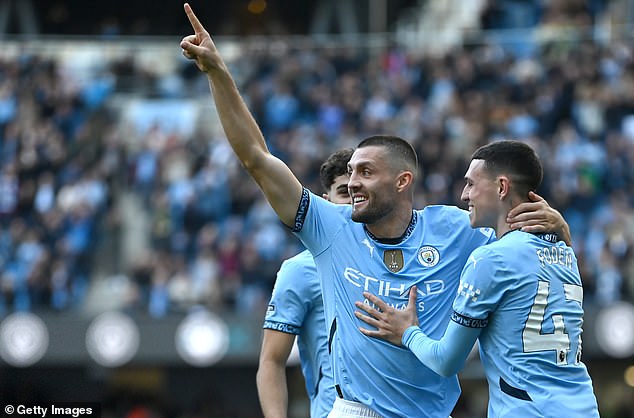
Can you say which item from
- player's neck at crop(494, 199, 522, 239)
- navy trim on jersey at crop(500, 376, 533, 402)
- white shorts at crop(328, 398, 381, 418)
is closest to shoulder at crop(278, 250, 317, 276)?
white shorts at crop(328, 398, 381, 418)

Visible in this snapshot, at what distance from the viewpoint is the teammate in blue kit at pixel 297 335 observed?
6555mm

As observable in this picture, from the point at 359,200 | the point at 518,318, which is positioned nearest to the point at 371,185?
the point at 359,200

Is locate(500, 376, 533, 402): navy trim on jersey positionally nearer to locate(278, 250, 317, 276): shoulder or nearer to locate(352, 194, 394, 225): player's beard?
locate(352, 194, 394, 225): player's beard

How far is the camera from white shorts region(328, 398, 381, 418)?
5.86m

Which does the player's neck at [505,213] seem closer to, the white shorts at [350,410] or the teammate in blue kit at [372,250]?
the teammate in blue kit at [372,250]

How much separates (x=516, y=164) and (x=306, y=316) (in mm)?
1750

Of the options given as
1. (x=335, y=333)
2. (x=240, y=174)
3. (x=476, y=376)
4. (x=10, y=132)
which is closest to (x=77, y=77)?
(x=10, y=132)

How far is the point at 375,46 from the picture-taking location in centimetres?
2586

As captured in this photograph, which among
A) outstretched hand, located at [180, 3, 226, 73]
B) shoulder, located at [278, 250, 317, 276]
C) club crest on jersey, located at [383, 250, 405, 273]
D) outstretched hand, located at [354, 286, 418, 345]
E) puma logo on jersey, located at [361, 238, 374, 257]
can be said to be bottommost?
outstretched hand, located at [354, 286, 418, 345]

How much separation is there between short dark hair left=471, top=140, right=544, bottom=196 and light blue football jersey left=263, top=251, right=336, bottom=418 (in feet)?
5.07

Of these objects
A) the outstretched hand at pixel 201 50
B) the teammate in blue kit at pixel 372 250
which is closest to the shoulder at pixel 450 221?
the teammate in blue kit at pixel 372 250

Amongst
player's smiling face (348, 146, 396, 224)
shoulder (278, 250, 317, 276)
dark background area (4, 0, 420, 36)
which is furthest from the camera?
dark background area (4, 0, 420, 36)

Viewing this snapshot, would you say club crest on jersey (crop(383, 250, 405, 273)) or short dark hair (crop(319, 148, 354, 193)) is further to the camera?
short dark hair (crop(319, 148, 354, 193))

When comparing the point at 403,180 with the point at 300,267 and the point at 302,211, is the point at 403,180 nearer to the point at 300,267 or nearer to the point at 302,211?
the point at 302,211
